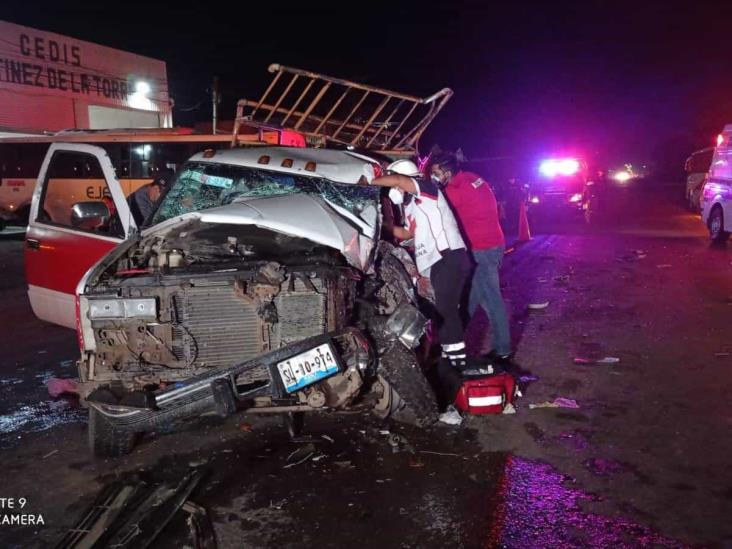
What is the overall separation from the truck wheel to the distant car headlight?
2.07 feet

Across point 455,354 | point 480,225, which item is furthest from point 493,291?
point 455,354

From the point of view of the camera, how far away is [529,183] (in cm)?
1878

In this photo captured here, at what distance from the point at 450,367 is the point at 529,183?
1519 centimetres

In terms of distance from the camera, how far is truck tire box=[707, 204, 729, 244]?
12625mm

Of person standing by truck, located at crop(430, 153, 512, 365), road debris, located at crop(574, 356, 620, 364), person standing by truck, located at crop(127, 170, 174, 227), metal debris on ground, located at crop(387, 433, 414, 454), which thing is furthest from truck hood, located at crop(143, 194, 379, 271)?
road debris, located at crop(574, 356, 620, 364)

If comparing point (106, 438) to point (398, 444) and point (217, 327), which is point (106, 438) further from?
point (398, 444)

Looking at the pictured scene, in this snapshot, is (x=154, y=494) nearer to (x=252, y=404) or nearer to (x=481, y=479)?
(x=252, y=404)

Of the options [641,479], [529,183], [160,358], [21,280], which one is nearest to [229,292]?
[160,358]

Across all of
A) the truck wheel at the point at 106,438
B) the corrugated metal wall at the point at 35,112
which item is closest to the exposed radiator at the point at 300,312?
the truck wheel at the point at 106,438

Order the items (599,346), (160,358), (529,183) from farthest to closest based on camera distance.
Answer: (529,183) → (599,346) → (160,358)

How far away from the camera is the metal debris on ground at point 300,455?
12.8 ft

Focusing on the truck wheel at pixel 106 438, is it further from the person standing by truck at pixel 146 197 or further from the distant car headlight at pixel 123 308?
the person standing by truck at pixel 146 197

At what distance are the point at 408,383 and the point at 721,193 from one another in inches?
451

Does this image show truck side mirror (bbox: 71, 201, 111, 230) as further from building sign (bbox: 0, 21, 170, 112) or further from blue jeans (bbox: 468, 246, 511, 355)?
building sign (bbox: 0, 21, 170, 112)
